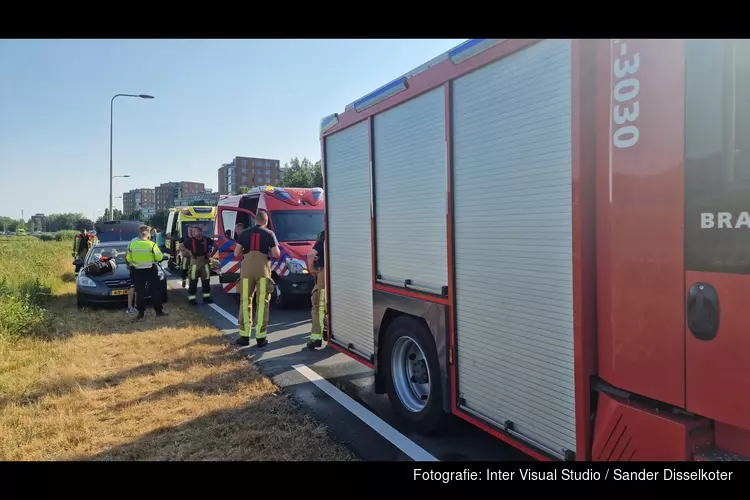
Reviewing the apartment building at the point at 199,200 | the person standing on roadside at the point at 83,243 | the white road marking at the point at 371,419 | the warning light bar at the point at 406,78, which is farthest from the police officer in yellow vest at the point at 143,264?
the apartment building at the point at 199,200

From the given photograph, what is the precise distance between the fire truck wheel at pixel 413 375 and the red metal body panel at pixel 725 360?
1.97 m

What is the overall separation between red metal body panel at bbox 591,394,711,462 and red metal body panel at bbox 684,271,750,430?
11 centimetres

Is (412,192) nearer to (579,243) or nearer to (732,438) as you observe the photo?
(579,243)

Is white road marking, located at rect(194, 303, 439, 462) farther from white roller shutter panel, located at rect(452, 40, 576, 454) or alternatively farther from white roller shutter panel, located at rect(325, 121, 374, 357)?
white roller shutter panel, located at rect(452, 40, 576, 454)

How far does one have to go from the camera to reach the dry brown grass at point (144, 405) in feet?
13.1

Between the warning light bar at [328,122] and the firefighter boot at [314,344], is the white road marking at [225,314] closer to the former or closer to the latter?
the firefighter boot at [314,344]

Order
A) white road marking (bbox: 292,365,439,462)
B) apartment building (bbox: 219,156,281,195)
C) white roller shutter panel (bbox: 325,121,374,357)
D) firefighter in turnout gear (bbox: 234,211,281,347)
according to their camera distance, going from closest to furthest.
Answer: white road marking (bbox: 292,365,439,462) → white roller shutter panel (bbox: 325,121,374,357) → firefighter in turnout gear (bbox: 234,211,281,347) → apartment building (bbox: 219,156,281,195)

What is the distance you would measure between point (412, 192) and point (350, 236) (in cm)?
139

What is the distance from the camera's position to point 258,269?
7.18 meters

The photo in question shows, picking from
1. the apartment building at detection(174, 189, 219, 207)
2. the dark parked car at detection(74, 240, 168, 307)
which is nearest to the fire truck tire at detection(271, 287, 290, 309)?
the dark parked car at detection(74, 240, 168, 307)

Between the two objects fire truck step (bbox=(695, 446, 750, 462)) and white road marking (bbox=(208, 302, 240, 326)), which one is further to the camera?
white road marking (bbox=(208, 302, 240, 326))

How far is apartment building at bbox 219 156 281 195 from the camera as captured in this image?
97312 millimetres

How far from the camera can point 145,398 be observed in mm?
5176
